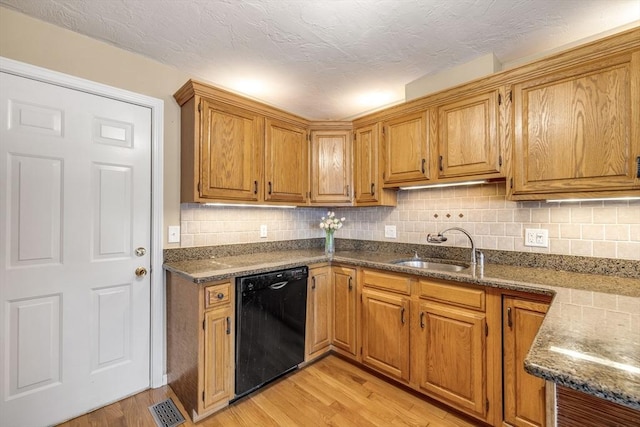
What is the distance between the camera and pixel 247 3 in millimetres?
1557

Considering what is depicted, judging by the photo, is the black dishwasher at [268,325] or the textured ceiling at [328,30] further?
the black dishwasher at [268,325]

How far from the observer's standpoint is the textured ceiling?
1.57 metres

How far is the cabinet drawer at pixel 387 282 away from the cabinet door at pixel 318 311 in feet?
1.21

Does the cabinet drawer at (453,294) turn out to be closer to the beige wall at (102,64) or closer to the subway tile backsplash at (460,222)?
the subway tile backsplash at (460,222)

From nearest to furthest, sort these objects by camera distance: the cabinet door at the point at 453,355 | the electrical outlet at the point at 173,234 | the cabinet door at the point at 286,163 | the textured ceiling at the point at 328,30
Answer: the textured ceiling at the point at 328,30 < the cabinet door at the point at 453,355 < the electrical outlet at the point at 173,234 < the cabinet door at the point at 286,163

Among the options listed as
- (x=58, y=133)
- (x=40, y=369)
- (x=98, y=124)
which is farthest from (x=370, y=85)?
(x=40, y=369)

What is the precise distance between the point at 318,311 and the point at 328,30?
208cm

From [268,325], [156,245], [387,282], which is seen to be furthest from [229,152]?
[387,282]

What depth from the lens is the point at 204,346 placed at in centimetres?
173

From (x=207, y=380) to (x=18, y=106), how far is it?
194 centimetres

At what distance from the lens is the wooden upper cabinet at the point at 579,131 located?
1441 mm

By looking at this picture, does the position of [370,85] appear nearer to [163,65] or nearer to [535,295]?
[163,65]

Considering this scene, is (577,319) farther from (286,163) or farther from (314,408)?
(286,163)

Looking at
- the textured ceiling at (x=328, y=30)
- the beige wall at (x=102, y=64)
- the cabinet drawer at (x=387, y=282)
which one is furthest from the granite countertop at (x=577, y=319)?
the textured ceiling at (x=328, y=30)
